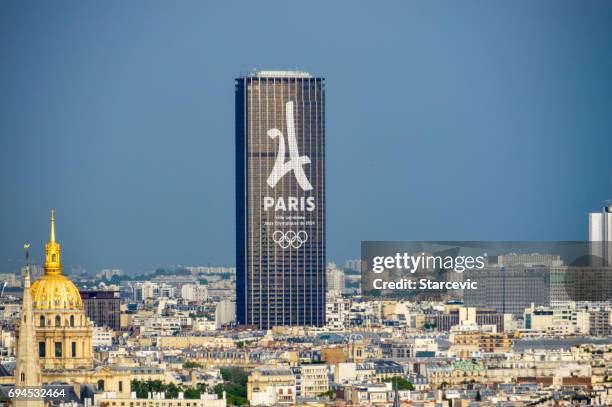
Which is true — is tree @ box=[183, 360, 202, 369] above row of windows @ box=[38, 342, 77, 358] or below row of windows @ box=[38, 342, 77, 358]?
above

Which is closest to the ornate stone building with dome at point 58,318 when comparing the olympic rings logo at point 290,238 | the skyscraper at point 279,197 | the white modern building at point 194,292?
the skyscraper at point 279,197

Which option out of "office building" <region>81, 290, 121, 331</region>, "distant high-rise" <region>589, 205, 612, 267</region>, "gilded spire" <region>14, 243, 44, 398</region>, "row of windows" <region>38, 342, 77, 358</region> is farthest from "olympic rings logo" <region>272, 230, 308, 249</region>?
"gilded spire" <region>14, 243, 44, 398</region>

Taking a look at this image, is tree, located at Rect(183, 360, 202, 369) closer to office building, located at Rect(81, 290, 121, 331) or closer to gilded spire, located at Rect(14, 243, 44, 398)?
office building, located at Rect(81, 290, 121, 331)

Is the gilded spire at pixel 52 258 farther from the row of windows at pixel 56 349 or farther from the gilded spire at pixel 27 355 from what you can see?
the gilded spire at pixel 27 355

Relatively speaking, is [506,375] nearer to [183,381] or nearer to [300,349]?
[183,381]

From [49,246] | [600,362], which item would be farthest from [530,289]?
[49,246]

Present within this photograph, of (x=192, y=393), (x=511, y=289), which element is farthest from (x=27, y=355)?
(x=511, y=289)
